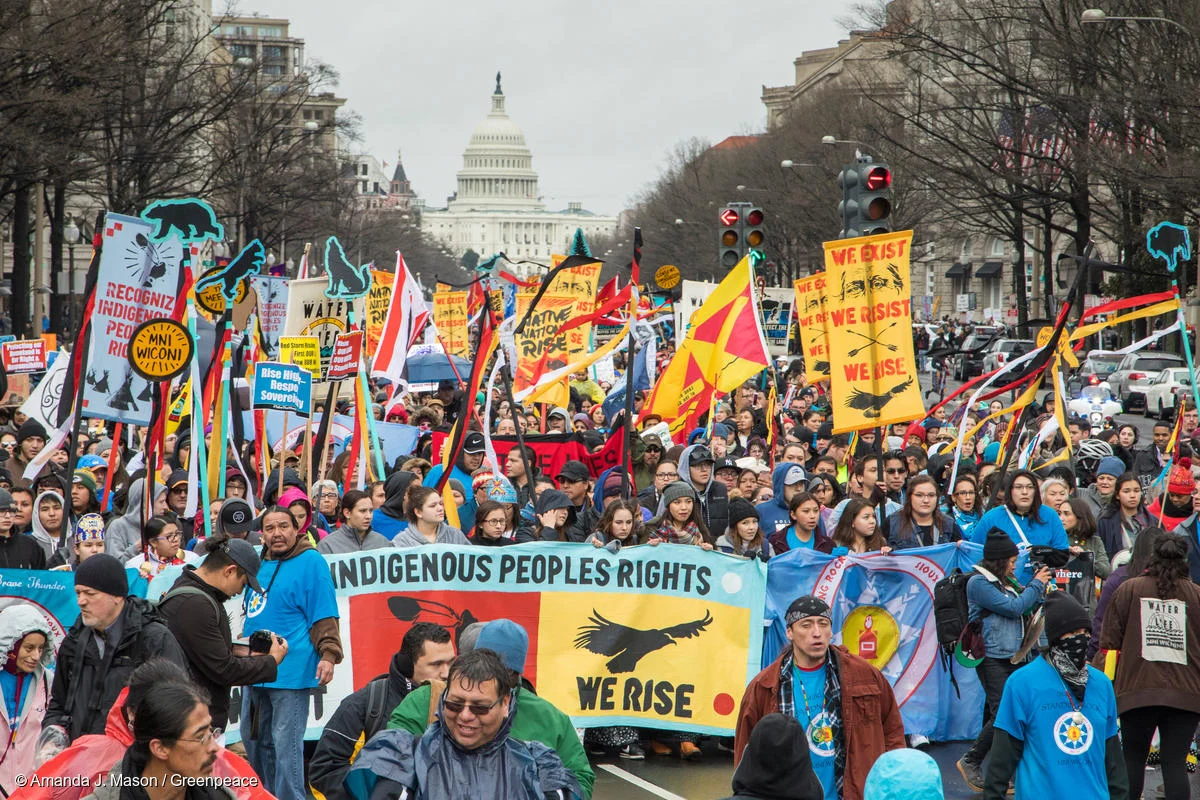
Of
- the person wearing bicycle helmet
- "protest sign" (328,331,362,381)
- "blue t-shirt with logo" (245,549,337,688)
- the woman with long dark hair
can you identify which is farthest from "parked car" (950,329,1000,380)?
"blue t-shirt with logo" (245,549,337,688)

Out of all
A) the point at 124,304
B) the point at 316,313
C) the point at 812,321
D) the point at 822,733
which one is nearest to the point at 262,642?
the point at 822,733

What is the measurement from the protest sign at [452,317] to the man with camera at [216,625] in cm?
1585

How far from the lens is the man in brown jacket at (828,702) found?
546 cm

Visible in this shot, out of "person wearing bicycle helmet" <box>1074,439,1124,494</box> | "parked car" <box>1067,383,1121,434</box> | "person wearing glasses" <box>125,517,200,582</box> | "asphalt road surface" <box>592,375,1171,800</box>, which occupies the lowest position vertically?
"asphalt road surface" <box>592,375,1171,800</box>

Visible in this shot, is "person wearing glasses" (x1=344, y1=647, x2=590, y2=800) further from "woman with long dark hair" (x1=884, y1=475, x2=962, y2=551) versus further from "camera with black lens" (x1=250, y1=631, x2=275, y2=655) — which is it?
"woman with long dark hair" (x1=884, y1=475, x2=962, y2=551)

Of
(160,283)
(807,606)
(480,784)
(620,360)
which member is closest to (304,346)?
(160,283)

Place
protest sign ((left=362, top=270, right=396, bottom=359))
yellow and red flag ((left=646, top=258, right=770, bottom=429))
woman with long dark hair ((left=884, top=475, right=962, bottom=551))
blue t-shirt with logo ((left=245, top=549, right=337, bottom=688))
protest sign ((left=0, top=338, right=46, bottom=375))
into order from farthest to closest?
protest sign ((left=362, top=270, right=396, bottom=359)) < protest sign ((left=0, top=338, right=46, bottom=375)) < yellow and red flag ((left=646, top=258, right=770, bottom=429)) < woman with long dark hair ((left=884, top=475, right=962, bottom=551)) < blue t-shirt with logo ((left=245, top=549, right=337, bottom=688))

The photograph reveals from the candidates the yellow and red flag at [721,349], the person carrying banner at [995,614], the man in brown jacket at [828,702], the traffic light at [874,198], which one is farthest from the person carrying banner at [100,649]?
the yellow and red flag at [721,349]

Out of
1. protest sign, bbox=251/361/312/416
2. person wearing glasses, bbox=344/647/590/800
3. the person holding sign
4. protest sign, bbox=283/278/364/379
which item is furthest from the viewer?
protest sign, bbox=283/278/364/379

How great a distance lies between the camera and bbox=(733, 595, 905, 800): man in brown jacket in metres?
5.46

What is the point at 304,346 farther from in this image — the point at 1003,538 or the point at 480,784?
the point at 480,784

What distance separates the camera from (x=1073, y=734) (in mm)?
5555

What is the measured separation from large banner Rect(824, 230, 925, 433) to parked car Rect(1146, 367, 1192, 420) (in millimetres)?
21905
